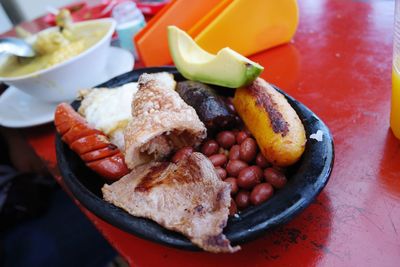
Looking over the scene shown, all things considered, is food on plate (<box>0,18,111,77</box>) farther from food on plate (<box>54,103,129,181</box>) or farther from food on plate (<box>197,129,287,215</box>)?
food on plate (<box>197,129,287,215</box>)

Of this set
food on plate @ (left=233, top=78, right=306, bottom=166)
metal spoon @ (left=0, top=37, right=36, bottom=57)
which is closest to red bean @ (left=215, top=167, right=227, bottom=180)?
food on plate @ (left=233, top=78, right=306, bottom=166)

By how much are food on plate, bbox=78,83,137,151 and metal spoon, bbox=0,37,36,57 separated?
0.45 metres

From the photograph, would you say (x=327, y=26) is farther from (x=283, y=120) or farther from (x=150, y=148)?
(x=150, y=148)

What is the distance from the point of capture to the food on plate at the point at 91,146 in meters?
0.89

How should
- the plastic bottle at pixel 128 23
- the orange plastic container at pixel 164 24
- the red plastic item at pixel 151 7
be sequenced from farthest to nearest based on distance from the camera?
the red plastic item at pixel 151 7 < the plastic bottle at pixel 128 23 < the orange plastic container at pixel 164 24

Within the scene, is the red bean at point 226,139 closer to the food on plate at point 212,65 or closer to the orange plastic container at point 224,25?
the food on plate at point 212,65

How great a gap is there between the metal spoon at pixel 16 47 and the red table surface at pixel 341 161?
32 centimetres

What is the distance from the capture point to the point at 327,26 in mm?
1662

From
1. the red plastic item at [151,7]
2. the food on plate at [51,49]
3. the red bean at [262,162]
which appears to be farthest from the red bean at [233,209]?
the red plastic item at [151,7]

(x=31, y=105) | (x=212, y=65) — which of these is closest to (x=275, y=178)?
(x=212, y=65)

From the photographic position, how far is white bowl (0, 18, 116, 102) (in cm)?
125

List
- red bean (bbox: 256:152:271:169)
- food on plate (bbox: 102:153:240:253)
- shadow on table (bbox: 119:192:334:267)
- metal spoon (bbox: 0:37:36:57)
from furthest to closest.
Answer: metal spoon (bbox: 0:37:36:57) < red bean (bbox: 256:152:271:169) < shadow on table (bbox: 119:192:334:267) < food on plate (bbox: 102:153:240:253)

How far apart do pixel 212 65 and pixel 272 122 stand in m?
0.27

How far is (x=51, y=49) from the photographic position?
1456 mm
